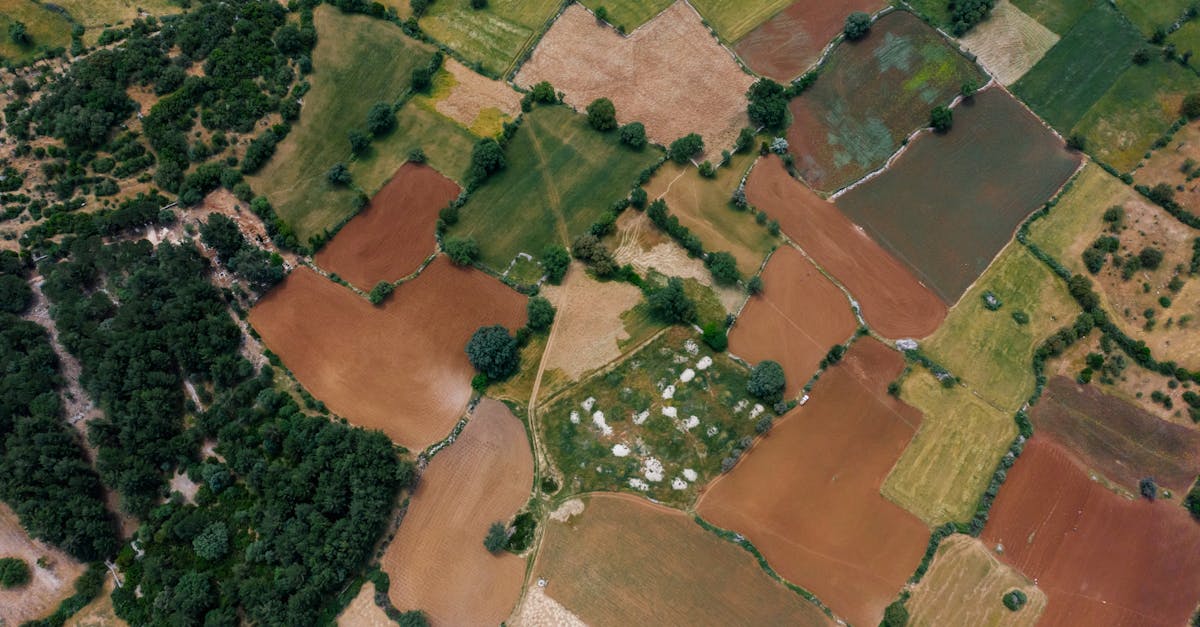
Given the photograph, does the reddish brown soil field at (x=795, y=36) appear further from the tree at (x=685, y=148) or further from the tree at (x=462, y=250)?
the tree at (x=462, y=250)

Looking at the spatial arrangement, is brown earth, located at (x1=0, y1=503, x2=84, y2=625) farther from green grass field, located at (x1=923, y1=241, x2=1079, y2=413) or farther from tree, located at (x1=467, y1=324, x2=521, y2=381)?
Result: green grass field, located at (x1=923, y1=241, x2=1079, y2=413)

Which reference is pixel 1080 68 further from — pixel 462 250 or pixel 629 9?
pixel 462 250

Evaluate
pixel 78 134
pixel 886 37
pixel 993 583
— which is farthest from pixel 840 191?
pixel 78 134

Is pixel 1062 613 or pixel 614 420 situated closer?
pixel 1062 613

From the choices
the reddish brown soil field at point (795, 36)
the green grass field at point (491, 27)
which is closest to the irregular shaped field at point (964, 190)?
the reddish brown soil field at point (795, 36)

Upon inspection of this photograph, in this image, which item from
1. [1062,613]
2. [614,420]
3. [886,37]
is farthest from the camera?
[886,37]

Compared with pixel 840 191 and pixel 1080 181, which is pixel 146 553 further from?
pixel 1080 181

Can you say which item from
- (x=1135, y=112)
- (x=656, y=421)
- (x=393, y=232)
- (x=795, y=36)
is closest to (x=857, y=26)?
(x=795, y=36)
